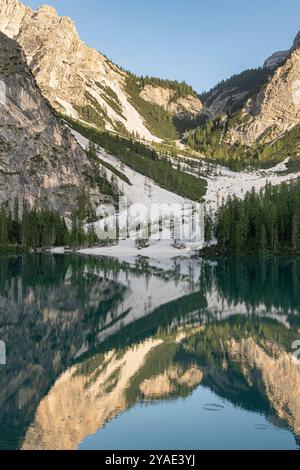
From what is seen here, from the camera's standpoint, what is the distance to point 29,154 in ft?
600

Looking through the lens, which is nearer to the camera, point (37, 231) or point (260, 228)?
point (260, 228)

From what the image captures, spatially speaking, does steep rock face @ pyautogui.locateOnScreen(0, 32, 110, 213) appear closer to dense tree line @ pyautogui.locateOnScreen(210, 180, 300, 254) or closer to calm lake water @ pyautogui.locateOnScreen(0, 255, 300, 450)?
dense tree line @ pyautogui.locateOnScreen(210, 180, 300, 254)

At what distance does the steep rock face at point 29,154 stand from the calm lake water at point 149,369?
371ft

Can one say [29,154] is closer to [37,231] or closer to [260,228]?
[37,231]

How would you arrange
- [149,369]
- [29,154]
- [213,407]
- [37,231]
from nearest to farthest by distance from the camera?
[213,407], [149,369], [37,231], [29,154]

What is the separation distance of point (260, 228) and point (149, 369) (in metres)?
98.1

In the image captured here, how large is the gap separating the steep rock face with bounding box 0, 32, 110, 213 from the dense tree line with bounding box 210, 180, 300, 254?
7286cm

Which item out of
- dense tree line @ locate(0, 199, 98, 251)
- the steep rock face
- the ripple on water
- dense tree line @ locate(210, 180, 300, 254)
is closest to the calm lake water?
the ripple on water

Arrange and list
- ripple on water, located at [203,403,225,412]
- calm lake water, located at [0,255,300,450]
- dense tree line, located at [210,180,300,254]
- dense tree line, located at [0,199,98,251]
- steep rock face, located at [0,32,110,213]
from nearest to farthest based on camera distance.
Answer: calm lake water, located at [0,255,300,450] < ripple on water, located at [203,403,225,412] < dense tree line, located at [210,180,300,254] < dense tree line, located at [0,199,98,251] < steep rock face, located at [0,32,110,213]

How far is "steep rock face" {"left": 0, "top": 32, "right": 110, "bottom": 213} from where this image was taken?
17525 cm

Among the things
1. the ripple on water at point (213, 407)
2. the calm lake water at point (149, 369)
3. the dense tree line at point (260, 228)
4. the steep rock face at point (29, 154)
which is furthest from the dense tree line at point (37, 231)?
the ripple on water at point (213, 407)

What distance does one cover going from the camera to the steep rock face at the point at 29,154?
6900 inches

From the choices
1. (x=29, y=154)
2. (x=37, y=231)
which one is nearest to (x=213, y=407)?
(x=37, y=231)
